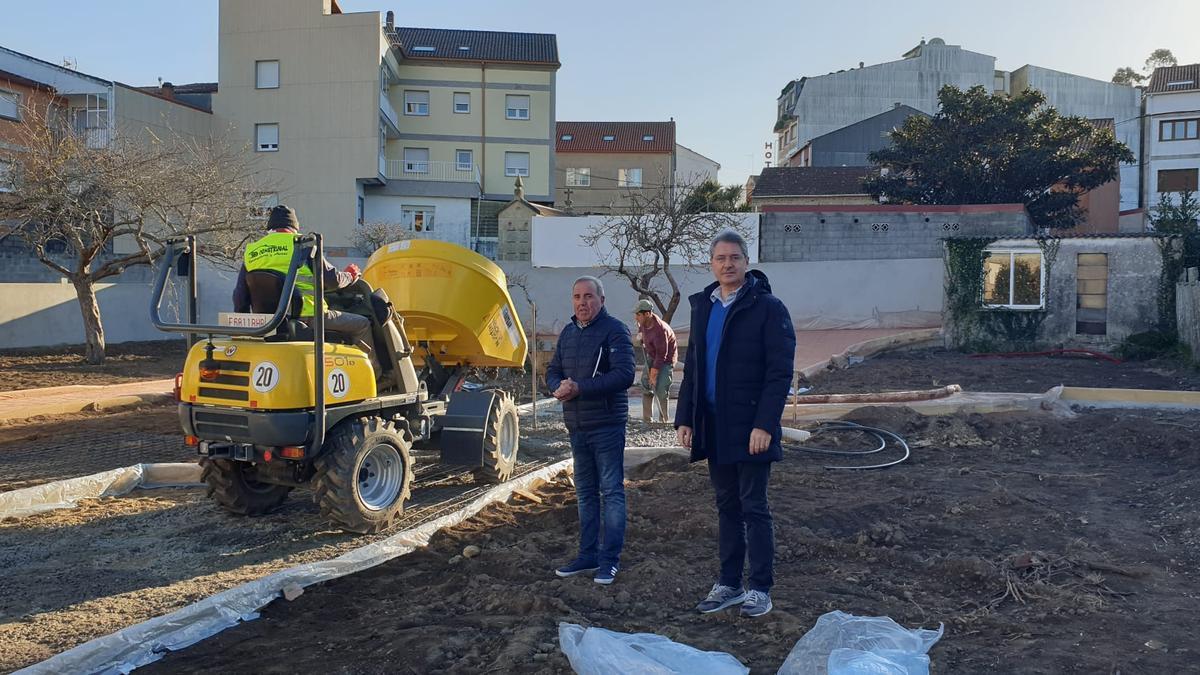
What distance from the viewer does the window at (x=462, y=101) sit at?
41969 mm

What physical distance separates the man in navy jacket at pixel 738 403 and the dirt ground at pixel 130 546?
8.57 feet

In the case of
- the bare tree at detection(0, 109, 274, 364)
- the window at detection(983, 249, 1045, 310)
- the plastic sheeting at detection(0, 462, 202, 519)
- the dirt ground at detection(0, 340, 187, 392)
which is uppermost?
the bare tree at detection(0, 109, 274, 364)

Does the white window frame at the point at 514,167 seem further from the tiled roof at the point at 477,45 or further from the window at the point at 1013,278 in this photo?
the window at the point at 1013,278

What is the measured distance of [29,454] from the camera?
30.3ft

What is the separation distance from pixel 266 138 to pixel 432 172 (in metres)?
6.94

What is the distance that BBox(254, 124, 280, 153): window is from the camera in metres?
37.1


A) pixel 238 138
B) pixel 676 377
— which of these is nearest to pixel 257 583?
pixel 676 377

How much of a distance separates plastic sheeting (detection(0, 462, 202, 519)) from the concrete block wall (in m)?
19.3

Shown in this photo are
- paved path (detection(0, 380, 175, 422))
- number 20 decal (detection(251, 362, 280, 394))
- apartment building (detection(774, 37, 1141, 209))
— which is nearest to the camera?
number 20 decal (detection(251, 362, 280, 394))

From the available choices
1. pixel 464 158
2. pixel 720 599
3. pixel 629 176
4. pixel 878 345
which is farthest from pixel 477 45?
pixel 720 599

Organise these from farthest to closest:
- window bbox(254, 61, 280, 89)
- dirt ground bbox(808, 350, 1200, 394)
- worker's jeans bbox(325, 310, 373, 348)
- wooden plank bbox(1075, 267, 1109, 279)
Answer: window bbox(254, 61, 280, 89) → wooden plank bbox(1075, 267, 1109, 279) → dirt ground bbox(808, 350, 1200, 394) → worker's jeans bbox(325, 310, 373, 348)

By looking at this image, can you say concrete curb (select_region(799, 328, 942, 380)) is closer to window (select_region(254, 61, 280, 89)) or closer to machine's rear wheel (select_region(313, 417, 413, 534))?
machine's rear wheel (select_region(313, 417, 413, 534))

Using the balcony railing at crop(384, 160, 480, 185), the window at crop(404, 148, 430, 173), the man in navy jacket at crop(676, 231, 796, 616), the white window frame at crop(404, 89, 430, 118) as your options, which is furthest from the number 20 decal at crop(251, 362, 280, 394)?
the white window frame at crop(404, 89, 430, 118)

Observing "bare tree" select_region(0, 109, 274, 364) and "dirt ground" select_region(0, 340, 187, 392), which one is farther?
"bare tree" select_region(0, 109, 274, 364)
